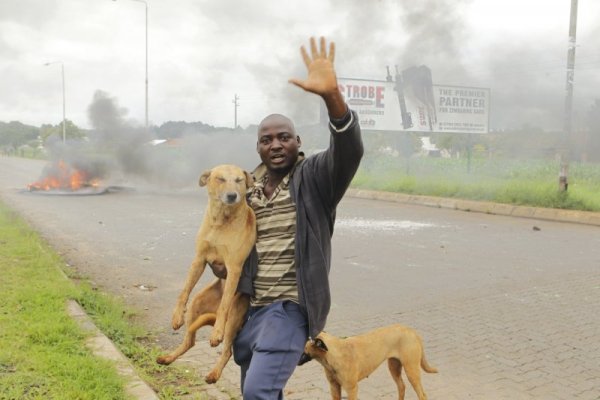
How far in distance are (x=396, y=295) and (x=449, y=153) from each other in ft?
123

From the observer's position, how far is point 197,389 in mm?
3633

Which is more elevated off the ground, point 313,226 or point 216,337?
point 313,226

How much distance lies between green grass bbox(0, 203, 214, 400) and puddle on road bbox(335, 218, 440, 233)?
6.13 meters

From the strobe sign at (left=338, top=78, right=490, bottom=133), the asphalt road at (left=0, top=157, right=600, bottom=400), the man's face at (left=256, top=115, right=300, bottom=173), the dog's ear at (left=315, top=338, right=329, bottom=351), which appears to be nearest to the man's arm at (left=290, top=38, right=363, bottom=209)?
the man's face at (left=256, top=115, right=300, bottom=173)

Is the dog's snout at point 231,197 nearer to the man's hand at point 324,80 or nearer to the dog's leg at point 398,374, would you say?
the man's hand at point 324,80

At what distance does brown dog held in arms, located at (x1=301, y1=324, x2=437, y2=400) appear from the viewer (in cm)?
272

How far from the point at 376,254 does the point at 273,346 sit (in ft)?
21.5

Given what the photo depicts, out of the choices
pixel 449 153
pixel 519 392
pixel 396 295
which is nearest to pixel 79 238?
pixel 396 295

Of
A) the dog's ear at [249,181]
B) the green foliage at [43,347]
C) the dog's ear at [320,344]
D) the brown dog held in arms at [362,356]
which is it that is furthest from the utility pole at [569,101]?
the dog's ear at [249,181]

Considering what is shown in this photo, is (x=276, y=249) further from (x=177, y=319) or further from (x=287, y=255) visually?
(x=177, y=319)

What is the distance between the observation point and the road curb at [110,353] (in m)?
3.31

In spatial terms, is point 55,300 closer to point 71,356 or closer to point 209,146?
point 71,356

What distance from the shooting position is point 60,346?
3.85 metres

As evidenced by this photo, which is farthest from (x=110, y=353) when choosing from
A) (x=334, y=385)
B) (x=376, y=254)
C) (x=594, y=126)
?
(x=594, y=126)
